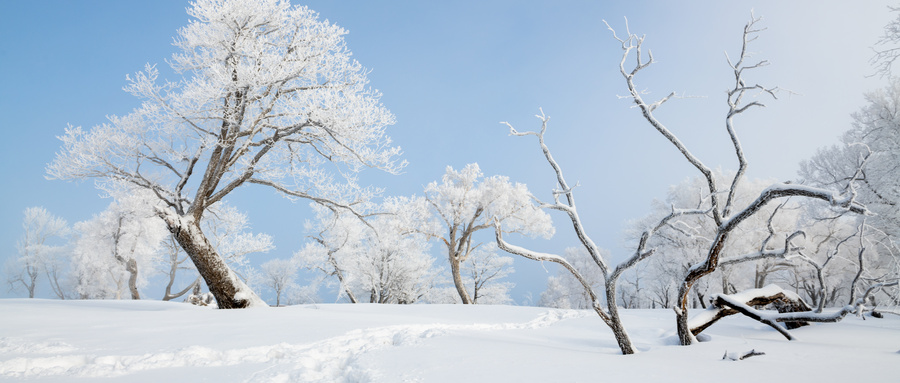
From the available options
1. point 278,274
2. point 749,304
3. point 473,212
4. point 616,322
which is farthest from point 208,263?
point 278,274

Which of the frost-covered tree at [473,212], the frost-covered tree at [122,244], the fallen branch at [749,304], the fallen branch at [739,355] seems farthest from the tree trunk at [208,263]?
the frost-covered tree at [122,244]

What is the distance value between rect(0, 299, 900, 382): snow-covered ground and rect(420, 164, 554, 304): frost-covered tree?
37.0ft

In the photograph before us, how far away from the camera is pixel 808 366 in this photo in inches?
121

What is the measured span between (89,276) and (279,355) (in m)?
34.9

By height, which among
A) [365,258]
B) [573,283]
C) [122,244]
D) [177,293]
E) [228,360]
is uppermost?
[122,244]

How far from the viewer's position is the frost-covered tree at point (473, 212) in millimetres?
18044

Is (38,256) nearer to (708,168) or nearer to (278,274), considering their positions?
(278,274)

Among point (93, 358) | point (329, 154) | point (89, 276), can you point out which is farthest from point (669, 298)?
point (89, 276)

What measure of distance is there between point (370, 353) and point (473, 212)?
46.4 feet

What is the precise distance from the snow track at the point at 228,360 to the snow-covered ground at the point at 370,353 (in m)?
0.01

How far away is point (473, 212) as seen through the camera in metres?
18.3

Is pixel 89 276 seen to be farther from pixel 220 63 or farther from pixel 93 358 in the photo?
pixel 93 358

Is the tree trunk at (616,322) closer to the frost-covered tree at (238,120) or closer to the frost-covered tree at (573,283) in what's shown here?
the frost-covered tree at (238,120)

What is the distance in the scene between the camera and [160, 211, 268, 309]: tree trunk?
27.4 feet
